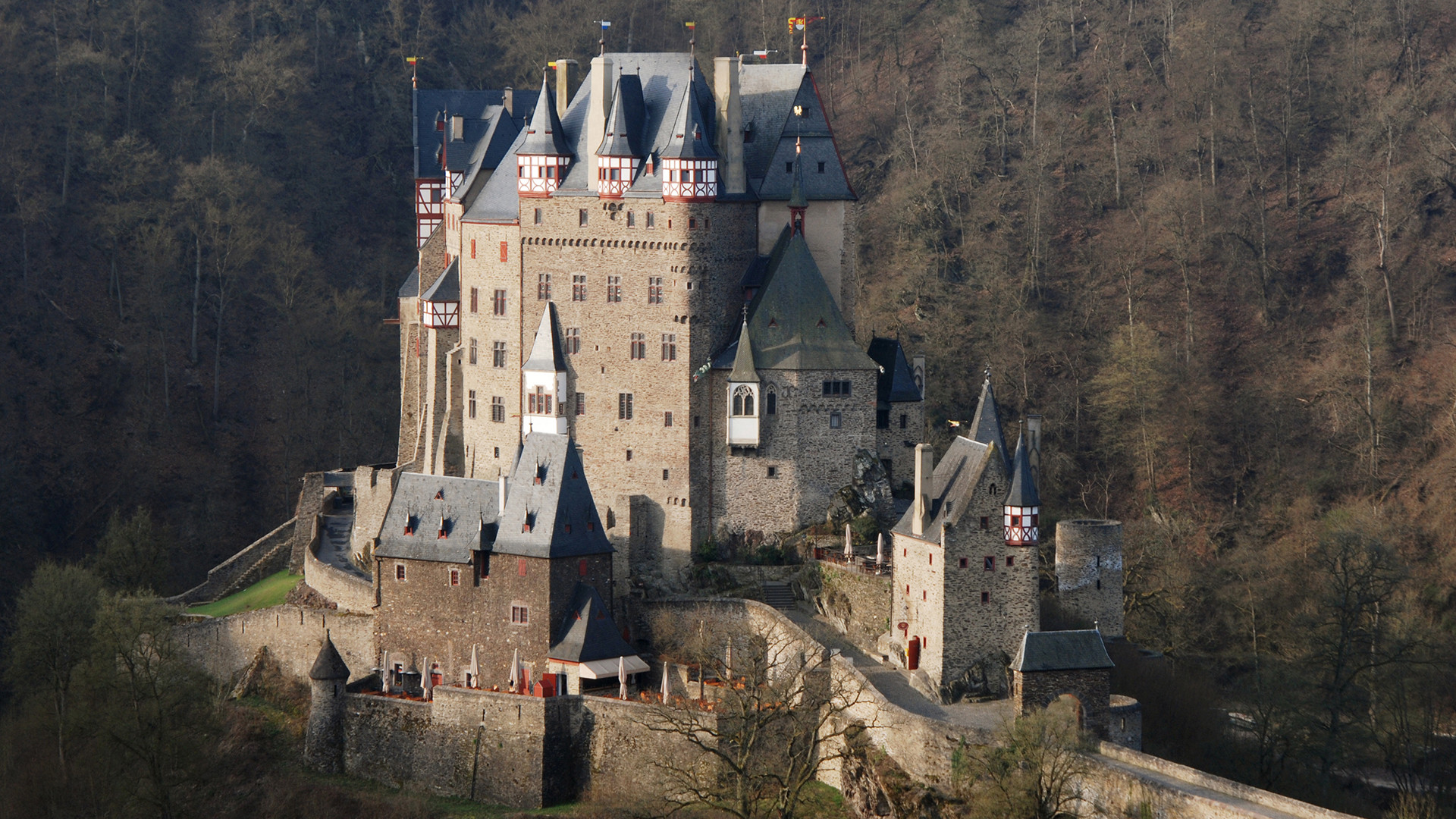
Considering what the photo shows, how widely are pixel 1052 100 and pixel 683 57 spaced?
93.5 ft

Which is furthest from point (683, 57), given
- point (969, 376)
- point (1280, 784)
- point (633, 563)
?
point (1280, 784)

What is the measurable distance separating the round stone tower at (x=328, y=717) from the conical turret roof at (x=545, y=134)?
534 inches

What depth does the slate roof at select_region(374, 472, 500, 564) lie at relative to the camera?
56500 mm

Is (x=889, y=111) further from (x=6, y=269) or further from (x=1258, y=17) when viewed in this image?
(x=6, y=269)

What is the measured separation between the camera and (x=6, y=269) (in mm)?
82562

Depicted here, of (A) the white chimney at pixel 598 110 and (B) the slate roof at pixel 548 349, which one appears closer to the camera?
(A) the white chimney at pixel 598 110

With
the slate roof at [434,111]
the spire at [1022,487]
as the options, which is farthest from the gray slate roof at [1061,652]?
the slate roof at [434,111]

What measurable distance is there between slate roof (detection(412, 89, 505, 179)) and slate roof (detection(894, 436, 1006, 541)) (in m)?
21.0

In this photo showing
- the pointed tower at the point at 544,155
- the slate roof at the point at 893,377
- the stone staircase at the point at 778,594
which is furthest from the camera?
the pointed tower at the point at 544,155

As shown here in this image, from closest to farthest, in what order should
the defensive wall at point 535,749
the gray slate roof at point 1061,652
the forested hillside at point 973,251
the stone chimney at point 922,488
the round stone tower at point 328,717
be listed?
the gray slate roof at point 1061,652
the stone chimney at point 922,488
the defensive wall at point 535,749
the round stone tower at point 328,717
the forested hillside at point 973,251

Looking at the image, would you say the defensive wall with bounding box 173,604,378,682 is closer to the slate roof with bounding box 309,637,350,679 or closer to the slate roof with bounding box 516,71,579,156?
the slate roof with bounding box 309,637,350,679

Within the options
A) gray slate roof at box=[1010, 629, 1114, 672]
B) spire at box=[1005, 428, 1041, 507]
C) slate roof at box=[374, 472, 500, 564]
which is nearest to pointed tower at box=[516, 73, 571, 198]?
slate roof at box=[374, 472, 500, 564]

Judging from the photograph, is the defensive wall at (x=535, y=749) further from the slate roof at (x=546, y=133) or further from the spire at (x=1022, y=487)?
the slate roof at (x=546, y=133)

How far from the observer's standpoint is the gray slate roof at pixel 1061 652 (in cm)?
5000
